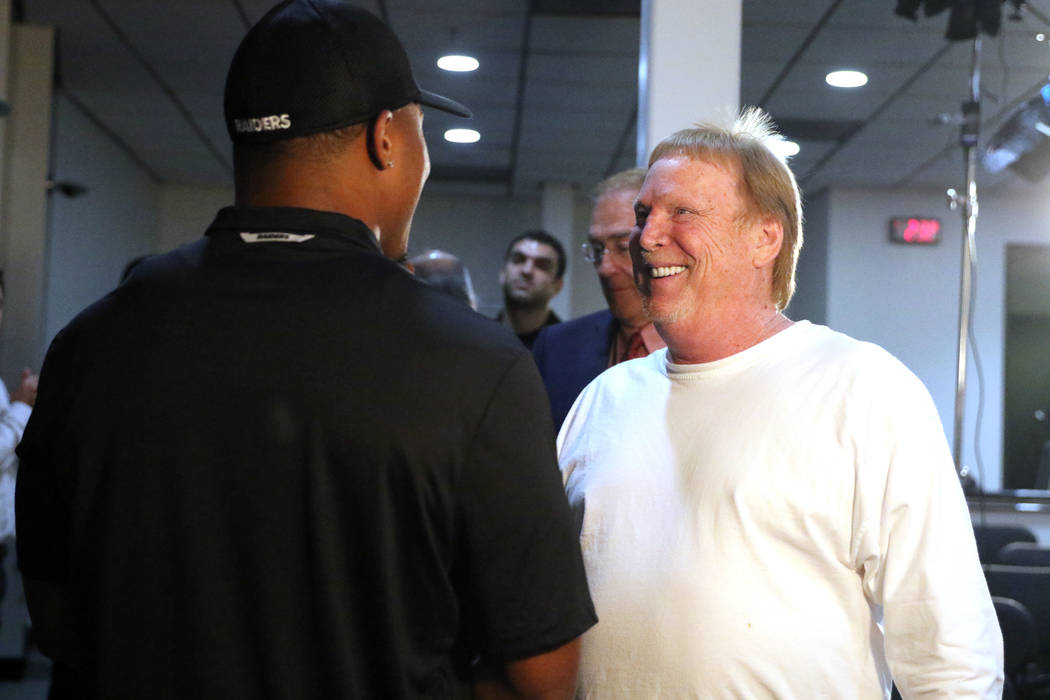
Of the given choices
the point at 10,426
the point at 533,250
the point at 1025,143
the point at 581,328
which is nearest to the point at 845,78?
the point at 1025,143

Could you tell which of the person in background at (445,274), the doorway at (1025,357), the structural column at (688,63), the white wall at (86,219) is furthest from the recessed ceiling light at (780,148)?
the doorway at (1025,357)

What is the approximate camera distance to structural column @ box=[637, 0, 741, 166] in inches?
109

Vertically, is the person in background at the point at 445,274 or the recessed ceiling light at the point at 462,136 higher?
the recessed ceiling light at the point at 462,136

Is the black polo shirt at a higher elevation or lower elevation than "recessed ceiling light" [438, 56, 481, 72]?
lower

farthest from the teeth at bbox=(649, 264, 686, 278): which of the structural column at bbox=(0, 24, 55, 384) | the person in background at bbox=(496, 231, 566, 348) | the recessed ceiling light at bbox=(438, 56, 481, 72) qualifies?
the recessed ceiling light at bbox=(438, 56, 481, 72)

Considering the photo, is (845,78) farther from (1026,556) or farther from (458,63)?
(1026,556)

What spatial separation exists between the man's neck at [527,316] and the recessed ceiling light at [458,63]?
2.60m

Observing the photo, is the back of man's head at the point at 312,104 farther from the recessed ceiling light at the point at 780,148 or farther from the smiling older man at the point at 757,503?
the recessed ceiling light at the point at 780,148

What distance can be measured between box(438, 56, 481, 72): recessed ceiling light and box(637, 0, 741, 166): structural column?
3461mm

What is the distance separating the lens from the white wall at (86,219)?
6926 mm

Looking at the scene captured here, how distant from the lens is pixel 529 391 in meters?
0.99

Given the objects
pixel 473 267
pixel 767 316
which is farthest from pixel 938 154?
pixel 767 316

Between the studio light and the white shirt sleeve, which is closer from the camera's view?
the white shirt sleeve

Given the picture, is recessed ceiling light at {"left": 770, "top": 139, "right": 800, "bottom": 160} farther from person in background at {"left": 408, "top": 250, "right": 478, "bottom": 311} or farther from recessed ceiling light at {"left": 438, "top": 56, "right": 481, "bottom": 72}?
recessed ceiling light at {"left": 438, "top": 56, "right": 481, "bottom": 72}
